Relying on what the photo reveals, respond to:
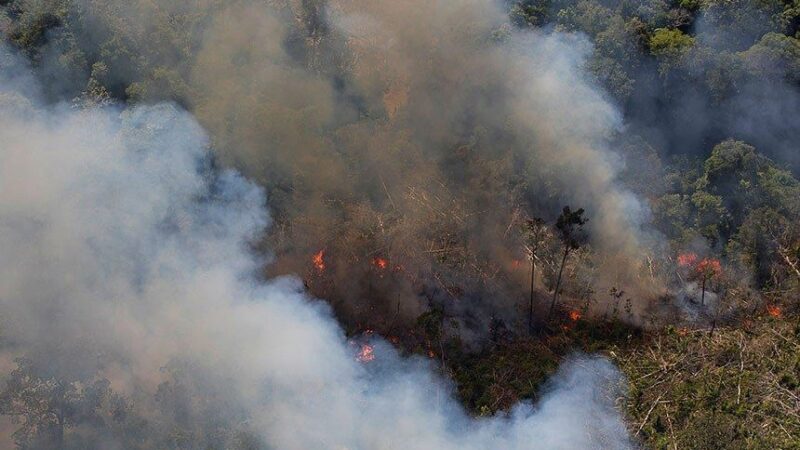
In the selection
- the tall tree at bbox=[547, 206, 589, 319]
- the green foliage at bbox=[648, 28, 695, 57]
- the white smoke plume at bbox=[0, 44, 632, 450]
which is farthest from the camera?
the green foliage at bbox=[648, 28, 695, 57]

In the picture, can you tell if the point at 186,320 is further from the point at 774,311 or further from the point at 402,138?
the point at 774,311

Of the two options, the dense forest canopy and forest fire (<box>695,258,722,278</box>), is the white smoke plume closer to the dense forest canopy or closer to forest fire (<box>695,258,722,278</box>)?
the dense forest canopy

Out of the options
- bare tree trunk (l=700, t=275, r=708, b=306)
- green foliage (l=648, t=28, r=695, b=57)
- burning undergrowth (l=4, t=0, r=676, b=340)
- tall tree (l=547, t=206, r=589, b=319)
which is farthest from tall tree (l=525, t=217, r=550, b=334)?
green foliage (l=648, t=28, r=695, b=57)

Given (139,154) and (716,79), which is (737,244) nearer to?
(716,79)

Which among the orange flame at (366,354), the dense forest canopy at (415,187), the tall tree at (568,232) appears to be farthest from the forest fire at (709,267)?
the orange flame at (366,354)

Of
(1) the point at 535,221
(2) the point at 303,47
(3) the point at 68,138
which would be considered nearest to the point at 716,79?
(1) the point at 535,221

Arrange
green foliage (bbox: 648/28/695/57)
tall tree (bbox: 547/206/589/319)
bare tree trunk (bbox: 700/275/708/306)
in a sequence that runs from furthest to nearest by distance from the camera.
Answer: green foliage (bbox: 648/28/695/57) < tall tree (bbox: 547/206/589/319) < bare tree trunk (bbox: 700/275/708/306)

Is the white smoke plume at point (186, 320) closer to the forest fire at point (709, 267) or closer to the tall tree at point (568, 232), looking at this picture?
the tall tree at point (568, 232)
